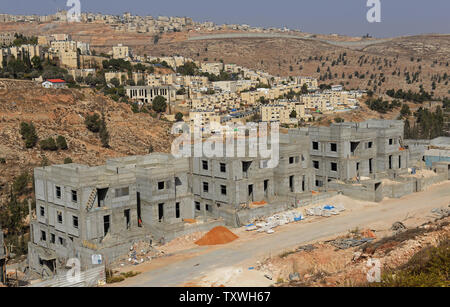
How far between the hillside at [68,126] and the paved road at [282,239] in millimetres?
34527

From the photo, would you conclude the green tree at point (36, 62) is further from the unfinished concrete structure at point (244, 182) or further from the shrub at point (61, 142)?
the unfinished concrete structure at point (244, 182)

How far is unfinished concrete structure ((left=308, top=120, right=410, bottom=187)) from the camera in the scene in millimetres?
39812

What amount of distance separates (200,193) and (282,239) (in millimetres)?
8457

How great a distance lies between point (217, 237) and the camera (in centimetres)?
2939

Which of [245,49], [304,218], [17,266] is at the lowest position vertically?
[17,266]

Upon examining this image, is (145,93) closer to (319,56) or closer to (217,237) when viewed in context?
(217,237)

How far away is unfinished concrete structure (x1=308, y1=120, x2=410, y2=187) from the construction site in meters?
0.08

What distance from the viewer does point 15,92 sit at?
231 feet

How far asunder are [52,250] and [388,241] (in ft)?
59.3

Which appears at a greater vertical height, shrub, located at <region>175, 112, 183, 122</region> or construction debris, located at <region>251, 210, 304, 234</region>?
shrub, located at <region>175, 112, 183, 122</region>

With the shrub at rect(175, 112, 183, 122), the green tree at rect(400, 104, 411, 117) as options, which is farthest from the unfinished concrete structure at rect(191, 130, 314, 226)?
the green tree at rect(400, 104, 411, 117)

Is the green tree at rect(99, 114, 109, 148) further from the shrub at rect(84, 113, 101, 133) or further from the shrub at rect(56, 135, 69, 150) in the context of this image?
the shrub at rect(56, 135, 69, 150)

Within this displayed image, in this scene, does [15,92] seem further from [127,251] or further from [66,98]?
[127,251]
